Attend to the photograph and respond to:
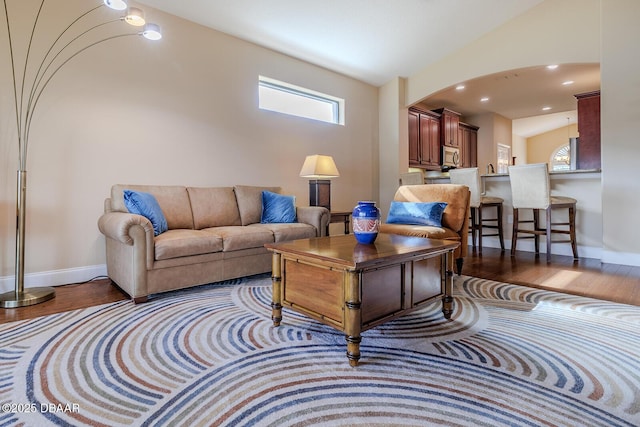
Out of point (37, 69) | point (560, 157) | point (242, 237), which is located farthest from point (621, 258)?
point (560, 157)

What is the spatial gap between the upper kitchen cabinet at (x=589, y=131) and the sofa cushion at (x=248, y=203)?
5609 mm

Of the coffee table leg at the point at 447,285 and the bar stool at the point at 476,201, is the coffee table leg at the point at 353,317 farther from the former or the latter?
the bar stool at the point at 476,201

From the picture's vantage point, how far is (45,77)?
9.11ft

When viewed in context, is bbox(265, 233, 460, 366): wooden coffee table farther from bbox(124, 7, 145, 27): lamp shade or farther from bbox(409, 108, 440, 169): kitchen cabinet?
bbox(409, 108, 440, 169): kitchen cabinet

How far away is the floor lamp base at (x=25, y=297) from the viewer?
89.7 inches

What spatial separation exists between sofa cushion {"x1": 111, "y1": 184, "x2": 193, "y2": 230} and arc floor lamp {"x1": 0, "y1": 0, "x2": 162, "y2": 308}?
2.15ft

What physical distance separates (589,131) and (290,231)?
18.9 ft

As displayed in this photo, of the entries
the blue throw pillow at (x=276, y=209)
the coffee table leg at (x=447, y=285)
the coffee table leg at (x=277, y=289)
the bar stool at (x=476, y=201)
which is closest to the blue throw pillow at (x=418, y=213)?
the coffee table leg at (x=447, y=285)

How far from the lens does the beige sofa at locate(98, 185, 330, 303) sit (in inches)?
93.7

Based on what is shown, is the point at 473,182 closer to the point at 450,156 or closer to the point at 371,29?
the point at 371,29

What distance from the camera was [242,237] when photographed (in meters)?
2.88

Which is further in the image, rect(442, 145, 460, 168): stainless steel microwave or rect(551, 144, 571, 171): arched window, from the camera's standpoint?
rect(551, 144, 571, 171): arched window

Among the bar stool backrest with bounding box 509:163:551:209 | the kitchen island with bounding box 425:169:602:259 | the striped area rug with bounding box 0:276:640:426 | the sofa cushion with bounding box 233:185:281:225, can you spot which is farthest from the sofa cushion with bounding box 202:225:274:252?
the kitchen island with bounding box 425:169:602:259

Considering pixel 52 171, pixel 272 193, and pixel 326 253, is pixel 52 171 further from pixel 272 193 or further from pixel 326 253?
pixel 326 253
